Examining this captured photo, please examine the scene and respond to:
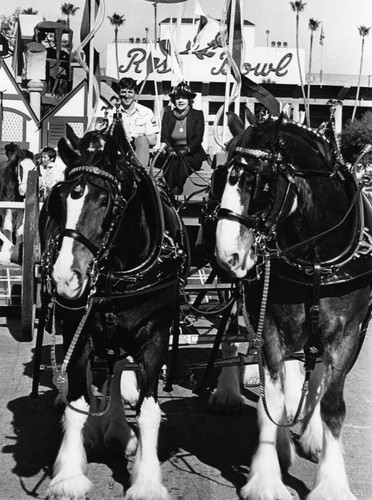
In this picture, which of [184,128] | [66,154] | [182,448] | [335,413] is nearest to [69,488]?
[182,448]

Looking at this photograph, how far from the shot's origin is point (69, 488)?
4598 mm

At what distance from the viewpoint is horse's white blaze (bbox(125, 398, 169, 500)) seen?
460cm

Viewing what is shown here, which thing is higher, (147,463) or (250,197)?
(250,197)

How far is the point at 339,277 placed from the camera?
468cm

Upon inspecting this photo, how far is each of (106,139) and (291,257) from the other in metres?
1.32

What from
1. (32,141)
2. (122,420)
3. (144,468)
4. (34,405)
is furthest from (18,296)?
(32,141)

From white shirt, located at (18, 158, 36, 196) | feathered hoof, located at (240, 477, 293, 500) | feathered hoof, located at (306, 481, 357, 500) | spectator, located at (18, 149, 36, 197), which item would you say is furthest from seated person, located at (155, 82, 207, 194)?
white shirt, located at (18, 158, 36, 196)

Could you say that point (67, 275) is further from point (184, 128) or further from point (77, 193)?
point (184, 128)

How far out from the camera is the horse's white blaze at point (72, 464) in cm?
461

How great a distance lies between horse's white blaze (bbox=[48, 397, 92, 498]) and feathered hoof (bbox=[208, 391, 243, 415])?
1927mm

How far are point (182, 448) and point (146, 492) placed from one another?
3.63ft

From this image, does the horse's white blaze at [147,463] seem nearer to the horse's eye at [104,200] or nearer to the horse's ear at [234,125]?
the horse's eye at [104,200]

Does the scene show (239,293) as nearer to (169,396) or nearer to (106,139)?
(106,139)

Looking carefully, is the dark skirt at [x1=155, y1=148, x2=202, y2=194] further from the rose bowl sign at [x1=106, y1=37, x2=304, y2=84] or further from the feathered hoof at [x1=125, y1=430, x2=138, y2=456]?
the rose bowl sign at [x1=106, y1=37, x2=304, y2=84]
